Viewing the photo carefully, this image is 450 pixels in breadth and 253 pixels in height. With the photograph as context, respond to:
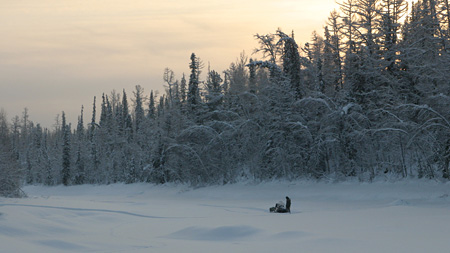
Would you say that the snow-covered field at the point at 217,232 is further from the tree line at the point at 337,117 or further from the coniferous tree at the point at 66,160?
the coniferous tree at the point at 66,160

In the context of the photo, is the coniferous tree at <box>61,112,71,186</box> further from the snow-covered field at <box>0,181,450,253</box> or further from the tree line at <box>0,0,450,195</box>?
the snow-covered field at <box>0,181,450,253</box>

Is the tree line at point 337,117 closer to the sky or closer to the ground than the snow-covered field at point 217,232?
closer to the sky

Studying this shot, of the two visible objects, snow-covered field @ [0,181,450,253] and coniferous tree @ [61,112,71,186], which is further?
coniferous tree @ [61,112,71,186]

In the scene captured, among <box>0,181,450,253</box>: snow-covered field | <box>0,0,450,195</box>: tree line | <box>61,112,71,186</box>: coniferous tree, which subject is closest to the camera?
<box>0,181,450,253</box>: snow-covered field

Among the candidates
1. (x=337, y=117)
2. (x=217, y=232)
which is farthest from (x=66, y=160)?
(x=217, y=232)

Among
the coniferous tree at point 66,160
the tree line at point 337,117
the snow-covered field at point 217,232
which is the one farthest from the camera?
the coniferous tree at point 66,160

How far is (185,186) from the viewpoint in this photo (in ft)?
156

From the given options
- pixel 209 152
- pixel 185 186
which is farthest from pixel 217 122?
pixel 185 186

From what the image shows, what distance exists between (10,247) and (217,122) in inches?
1390

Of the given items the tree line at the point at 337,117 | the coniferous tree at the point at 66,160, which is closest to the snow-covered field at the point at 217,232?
the tree line at the point at 337,117

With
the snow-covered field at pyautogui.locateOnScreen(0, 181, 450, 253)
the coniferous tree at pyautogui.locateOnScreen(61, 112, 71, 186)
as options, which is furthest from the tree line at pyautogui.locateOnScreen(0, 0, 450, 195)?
the coniferous tree at pyautogui.locateOnScreen(61, 112, 71, 186)

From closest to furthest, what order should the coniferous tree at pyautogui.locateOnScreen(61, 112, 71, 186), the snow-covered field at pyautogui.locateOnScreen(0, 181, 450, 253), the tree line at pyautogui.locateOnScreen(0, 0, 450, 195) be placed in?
the snow-covered field at pyautogui.locateOnScreen(0, 181, 450, 253) < the tree line at pyautogui.locateOnScreen(0, 0, 450, 195) < the coniferous tree at pyautogui.locateOnScreen(61, 112, 71, 186)

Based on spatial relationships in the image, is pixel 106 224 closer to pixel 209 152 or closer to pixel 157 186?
pixel 209 152

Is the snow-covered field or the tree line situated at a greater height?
the tree line
